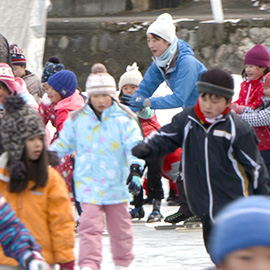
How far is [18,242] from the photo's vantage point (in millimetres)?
3592

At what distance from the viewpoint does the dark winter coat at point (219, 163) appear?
16.2 feet

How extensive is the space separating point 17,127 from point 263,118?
118 inches

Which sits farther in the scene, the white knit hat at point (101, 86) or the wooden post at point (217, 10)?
the wooden post at point (217, 10)

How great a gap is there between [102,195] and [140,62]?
9973mm

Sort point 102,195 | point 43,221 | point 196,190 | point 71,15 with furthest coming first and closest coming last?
1. point 71,15
2. point 102,195
3. point 196,190
4. point 43,221

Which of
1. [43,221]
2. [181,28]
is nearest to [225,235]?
[43,221]

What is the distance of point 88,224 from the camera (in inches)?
214

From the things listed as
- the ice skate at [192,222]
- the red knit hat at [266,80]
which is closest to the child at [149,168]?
the ice skate at [192,222]

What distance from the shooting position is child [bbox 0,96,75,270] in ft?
14.6

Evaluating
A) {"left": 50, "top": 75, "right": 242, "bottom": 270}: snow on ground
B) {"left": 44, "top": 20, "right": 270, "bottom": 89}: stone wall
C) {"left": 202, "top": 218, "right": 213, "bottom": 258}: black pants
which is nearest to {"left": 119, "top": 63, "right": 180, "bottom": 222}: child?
{"left": 50, "top": 75, "right": 242, "bottom": 270}: snow on ground

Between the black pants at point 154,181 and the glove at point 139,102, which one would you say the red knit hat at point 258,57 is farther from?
the black pants at point 154,181

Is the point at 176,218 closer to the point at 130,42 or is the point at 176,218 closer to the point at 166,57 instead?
the point at 166,57

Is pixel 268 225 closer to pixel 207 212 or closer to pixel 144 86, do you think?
pixel 207 212

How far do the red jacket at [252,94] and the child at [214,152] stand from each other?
2160 mm
